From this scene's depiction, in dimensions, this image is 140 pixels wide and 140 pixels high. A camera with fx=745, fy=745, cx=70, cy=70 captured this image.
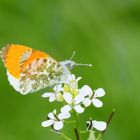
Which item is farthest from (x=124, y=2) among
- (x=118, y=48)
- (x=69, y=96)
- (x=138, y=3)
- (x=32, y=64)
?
(x=69, y=96)

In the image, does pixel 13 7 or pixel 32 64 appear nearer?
pixel 32 64

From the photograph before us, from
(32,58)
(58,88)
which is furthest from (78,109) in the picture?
(32,58)

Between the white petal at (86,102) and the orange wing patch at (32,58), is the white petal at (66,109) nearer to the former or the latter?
the white petal at (86,102)

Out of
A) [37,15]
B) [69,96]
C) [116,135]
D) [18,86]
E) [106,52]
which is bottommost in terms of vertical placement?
[69,96]

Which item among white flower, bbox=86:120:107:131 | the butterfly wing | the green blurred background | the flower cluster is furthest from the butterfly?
the green blurred background

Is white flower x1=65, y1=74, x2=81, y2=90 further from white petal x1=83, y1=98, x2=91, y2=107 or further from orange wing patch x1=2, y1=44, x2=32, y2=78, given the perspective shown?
orange wing patch x1=2, y1=44, x2=32, y2=78

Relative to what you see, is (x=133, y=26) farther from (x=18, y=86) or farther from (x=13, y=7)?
(x=18, y=86)

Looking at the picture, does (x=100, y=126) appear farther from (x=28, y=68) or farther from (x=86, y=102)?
(x=28, y=68)
